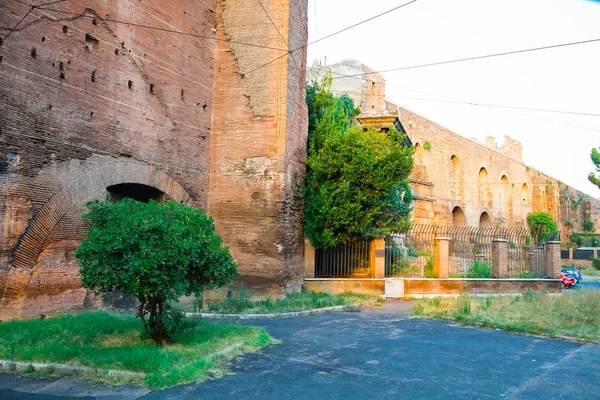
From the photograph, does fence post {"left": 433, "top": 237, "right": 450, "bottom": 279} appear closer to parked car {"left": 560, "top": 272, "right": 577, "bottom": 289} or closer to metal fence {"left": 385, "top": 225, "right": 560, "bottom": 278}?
metal fence {"left": 385, "top": 225, "right": 560, "bottom": 278}

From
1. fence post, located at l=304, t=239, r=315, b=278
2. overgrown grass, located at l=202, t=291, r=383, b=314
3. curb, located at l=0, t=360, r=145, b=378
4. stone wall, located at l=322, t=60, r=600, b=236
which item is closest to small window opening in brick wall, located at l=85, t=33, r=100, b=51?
overgrown grass, located at l=202, t=291, r=383, b=314

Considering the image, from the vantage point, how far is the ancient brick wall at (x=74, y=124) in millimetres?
8609

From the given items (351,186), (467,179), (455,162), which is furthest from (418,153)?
(351,186)

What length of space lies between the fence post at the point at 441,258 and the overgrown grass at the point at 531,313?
2.68 meters

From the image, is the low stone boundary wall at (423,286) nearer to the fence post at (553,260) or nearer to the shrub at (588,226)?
the fence post at (553,260)

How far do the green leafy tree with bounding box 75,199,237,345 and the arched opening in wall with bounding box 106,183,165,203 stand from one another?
4.31 metres

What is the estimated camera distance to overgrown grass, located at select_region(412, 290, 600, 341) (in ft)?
32.0

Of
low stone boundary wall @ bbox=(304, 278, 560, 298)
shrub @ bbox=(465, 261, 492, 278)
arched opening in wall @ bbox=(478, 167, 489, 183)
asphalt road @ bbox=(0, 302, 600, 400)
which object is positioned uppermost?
arched opening in wall @ bbox=(478, 167, 489, 183)

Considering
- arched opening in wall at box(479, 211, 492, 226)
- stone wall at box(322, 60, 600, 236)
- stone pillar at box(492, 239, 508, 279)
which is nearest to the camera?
stone pillar at box(492, 239, 508, 279)

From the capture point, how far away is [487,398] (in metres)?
5.28

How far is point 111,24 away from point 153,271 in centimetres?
655

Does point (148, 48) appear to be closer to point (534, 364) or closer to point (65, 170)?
point (65, 170)

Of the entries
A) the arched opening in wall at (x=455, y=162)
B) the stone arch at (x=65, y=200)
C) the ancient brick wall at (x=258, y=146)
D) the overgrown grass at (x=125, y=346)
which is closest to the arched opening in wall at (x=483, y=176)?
the arched opening in wall at (x=455, y=162)

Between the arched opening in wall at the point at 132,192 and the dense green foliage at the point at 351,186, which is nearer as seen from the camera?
the arched opening in wall at the point at 132,192
